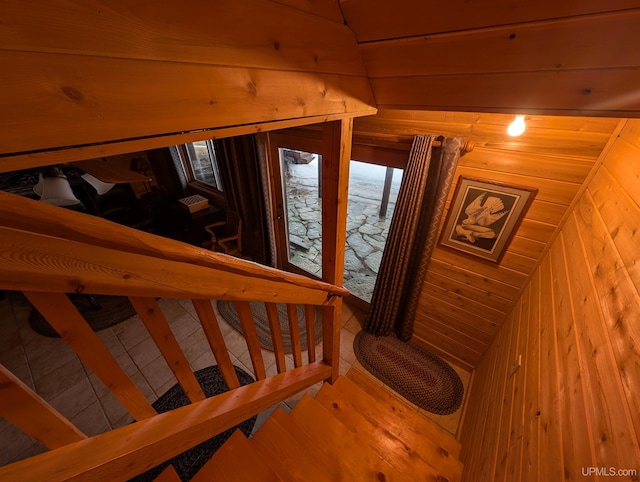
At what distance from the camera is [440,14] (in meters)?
0.70

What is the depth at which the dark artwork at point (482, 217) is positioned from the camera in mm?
1692

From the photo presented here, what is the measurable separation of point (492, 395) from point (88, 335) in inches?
81.9

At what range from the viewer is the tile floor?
6.46 ft

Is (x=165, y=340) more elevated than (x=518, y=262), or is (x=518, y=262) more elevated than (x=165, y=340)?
(x=165, y=340)

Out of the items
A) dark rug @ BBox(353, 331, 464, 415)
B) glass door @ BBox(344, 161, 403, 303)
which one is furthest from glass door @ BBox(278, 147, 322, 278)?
dark rug @ BBox(353, 331, 464, 415)

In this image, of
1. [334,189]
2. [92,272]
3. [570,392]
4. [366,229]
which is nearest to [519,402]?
[570,392]

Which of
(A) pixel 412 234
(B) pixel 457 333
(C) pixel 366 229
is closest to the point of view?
(A) pixel 412 234

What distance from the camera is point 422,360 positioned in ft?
8.00

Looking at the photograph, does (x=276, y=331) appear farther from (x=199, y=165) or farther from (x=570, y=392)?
(x=199, y=165)

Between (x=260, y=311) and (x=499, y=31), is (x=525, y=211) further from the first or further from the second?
(x=260, y=311)

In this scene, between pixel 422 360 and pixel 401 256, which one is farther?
pixel 422 360

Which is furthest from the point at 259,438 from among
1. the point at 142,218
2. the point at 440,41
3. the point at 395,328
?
the point at 142,218

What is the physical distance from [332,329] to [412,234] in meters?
1.06

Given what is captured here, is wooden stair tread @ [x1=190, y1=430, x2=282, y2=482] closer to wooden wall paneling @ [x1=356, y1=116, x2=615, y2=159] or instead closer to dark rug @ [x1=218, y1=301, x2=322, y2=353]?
dark rug @ [x1=218, y1=301, x2=322, y2=353]
